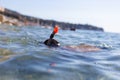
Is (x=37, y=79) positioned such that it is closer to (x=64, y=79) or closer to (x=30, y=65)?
(x=64, y=79)

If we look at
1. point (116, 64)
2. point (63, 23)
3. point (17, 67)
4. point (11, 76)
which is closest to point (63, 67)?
point (17, 67)

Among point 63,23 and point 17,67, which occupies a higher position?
point 17,67

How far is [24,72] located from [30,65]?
38.1 inches

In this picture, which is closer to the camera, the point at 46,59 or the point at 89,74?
the point at 89,74

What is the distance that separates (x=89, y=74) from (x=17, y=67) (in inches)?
94.0

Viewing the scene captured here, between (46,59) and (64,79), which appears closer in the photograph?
(64,79)

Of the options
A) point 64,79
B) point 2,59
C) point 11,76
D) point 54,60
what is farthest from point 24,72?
point 54,60

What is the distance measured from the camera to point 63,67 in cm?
898

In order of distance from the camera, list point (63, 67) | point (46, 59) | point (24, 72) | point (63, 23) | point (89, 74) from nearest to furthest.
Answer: point (24, 72) → point (89, 74) → point (63, 67) → point (46, 59) → point (63, 23)

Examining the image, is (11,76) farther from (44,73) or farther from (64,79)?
(64,79)

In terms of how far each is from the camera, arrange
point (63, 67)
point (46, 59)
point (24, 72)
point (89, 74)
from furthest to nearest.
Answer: point (46, 59) < point (63, 67) < point (89, 74) < point (24, 72)

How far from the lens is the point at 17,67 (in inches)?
329

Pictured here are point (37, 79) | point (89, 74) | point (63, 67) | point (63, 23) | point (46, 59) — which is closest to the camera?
point (37, 79)

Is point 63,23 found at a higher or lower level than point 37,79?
lower
